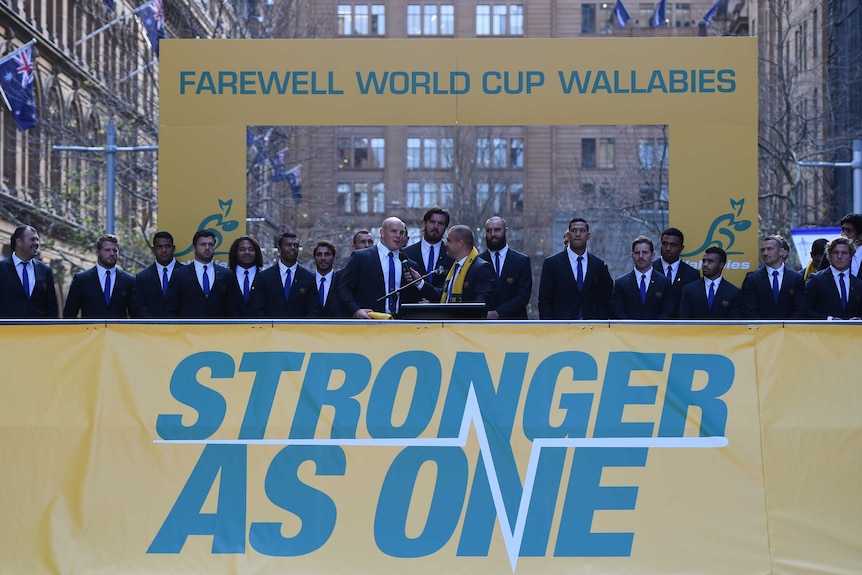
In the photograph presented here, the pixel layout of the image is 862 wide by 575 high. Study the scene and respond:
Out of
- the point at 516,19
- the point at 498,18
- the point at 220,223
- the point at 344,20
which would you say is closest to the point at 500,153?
the point at 516,19

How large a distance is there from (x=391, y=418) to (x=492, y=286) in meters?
3.08

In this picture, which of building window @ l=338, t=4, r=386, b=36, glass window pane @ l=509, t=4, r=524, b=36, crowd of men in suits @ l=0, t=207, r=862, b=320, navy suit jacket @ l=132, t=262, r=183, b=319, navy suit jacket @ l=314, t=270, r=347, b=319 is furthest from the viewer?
glass window pane @ l=509, t=4, r=524, b=36

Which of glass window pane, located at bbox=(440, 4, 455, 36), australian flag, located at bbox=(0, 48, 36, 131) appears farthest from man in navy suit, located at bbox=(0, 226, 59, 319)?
glass window pane, located at bbox=(440, 4, 455, 36)

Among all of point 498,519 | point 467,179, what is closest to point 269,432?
point 498,519

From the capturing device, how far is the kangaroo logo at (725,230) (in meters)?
13.6

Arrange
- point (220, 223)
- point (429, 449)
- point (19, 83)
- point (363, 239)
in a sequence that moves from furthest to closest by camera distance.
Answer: point (19, 83) < point (220, 223) < point (363, 239) < point (429, 449)

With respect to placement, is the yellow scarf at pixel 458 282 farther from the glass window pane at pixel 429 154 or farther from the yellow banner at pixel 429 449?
the glass window pane at pixel 429 154

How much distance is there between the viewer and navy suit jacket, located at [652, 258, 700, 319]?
12271 mm

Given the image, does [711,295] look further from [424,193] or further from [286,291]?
[424,193]

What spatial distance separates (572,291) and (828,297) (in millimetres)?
2481

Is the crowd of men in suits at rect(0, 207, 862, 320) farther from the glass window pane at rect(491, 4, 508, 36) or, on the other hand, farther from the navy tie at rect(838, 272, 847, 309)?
the glass window pane at rect(491, 4, 508, 36)

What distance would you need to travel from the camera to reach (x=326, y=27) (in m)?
45.3

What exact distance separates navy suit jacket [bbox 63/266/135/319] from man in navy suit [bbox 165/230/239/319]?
0.53m

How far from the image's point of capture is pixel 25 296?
12.2 meters
